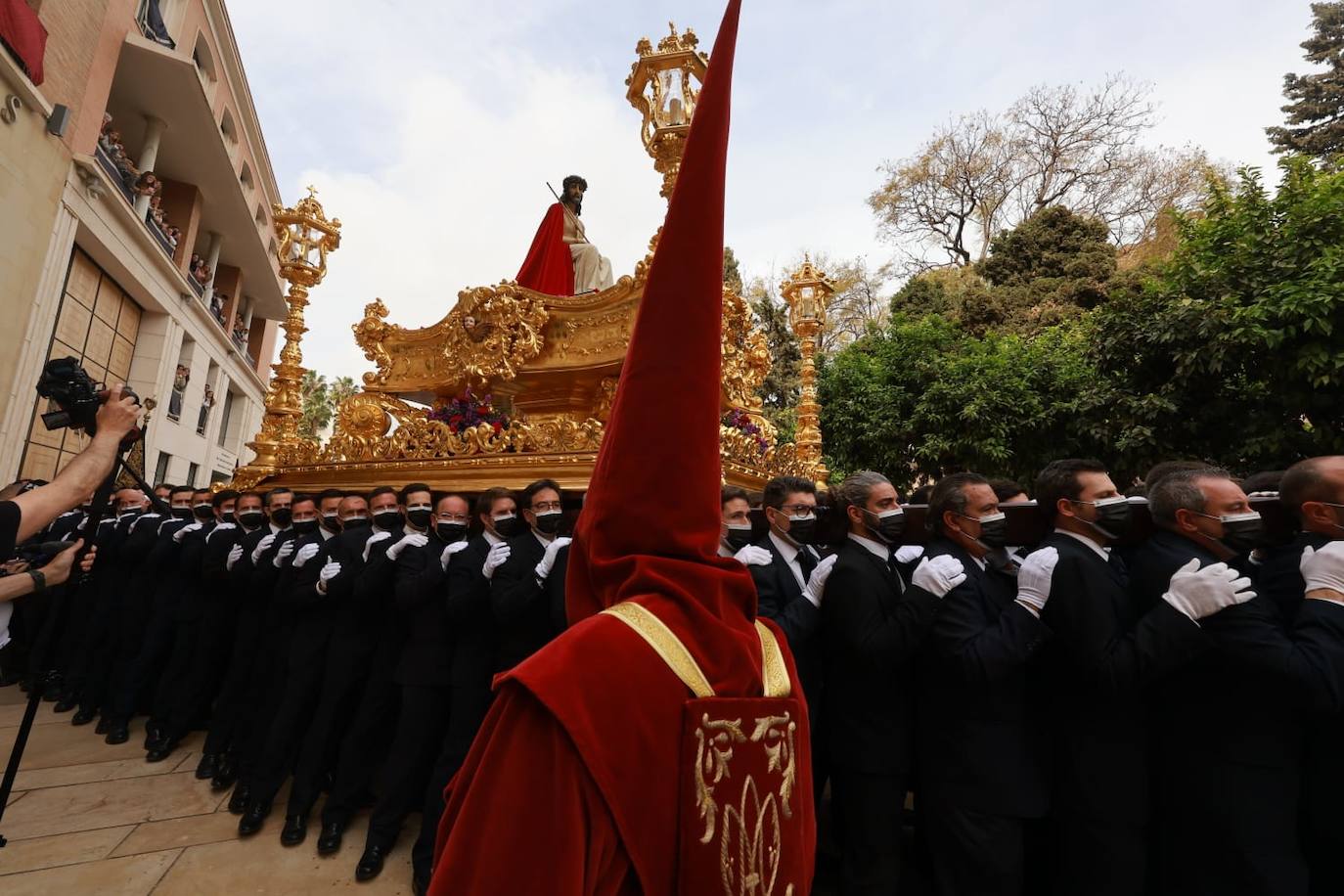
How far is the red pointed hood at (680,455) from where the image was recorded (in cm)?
98

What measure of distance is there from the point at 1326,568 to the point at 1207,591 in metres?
0.36

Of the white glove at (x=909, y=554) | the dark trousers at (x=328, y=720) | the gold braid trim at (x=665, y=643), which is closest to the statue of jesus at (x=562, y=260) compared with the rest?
the dark trousers at (x=328, y=720)

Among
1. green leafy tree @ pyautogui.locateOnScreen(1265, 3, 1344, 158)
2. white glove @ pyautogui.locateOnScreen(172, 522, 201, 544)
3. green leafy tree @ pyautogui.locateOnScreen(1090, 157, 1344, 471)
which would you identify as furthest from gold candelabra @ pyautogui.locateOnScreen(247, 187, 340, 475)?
green leafy tree @ pyautogui.locateOnScreen(1265, 3, 1344, 158)

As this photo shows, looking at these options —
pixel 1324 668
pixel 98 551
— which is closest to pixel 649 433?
pixel 1324 668

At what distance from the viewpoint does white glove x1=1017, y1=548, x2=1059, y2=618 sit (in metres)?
2.30

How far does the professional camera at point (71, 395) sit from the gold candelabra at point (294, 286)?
3428mm

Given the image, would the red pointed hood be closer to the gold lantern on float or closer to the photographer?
the photographer

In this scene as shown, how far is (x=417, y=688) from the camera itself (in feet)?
10.9

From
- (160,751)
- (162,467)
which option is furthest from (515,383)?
(162,467)

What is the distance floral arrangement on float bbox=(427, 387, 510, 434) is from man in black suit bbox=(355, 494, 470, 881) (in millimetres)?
1839

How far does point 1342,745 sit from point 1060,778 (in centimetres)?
83

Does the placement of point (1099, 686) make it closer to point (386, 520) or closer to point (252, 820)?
point (386, 520)

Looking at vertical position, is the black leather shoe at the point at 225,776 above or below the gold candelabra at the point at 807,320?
below

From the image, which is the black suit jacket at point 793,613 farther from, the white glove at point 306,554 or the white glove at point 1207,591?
the white glove at point 306,554
